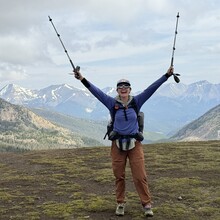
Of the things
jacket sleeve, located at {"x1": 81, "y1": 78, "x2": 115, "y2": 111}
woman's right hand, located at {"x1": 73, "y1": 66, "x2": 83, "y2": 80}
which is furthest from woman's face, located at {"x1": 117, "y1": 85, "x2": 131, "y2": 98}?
woman's right hand, located at {"x1": 73, "y1": 66, "x2": 83, "y2": 80}

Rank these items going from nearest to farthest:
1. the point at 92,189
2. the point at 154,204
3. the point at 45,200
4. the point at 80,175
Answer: the point at 154,204 → the point at 45,200 → the point at 92,189 → the point at 80,175

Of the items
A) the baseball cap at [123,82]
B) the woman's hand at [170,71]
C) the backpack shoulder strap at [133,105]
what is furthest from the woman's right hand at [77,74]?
the woman's hand at [170,71]

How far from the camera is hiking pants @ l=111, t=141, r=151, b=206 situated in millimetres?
14344

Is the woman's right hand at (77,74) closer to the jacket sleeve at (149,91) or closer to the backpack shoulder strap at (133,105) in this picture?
the backpack shoulder strap at (133,105)

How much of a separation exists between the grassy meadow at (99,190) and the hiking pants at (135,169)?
97 centimetres

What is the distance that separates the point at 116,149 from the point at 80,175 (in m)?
12.9

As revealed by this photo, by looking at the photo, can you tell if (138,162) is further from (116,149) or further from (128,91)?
(128,91)

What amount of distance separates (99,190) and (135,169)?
7582 millimetres

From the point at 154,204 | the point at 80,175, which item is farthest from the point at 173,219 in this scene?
the point at 80,175

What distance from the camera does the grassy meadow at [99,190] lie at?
621 inches

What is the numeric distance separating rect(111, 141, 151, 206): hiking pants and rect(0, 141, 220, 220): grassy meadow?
973mm

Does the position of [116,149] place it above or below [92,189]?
above

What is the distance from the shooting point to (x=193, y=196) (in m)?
19.0

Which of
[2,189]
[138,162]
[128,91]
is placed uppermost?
[128,91]
